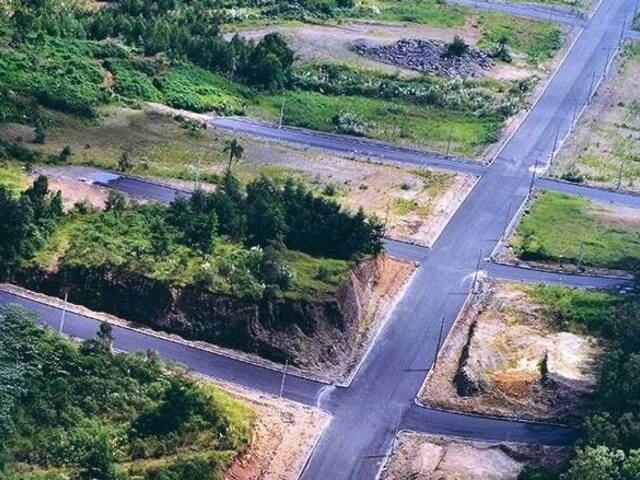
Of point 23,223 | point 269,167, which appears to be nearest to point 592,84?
point 269,167

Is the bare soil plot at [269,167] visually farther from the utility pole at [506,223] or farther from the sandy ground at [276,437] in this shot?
the sandy ground at [276,437]

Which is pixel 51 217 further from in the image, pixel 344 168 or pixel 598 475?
pixel 598 475

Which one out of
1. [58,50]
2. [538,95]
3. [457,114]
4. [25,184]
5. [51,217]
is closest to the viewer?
[51,217]

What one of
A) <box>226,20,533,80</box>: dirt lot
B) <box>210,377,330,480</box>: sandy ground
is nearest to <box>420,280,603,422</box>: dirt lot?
<box>210,377,330,480</box>: sandy ground

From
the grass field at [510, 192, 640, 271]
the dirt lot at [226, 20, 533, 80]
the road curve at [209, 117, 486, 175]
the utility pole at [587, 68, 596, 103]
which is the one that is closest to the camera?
the grass field at [510, 192, 640, 271]

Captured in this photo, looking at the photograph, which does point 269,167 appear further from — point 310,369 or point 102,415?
point 102,415

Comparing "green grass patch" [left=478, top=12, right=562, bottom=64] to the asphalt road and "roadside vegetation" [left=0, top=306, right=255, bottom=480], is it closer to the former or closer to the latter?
the asphalt road

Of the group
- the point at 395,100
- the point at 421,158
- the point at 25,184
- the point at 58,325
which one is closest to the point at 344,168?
the point at 421,158
